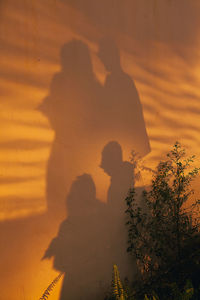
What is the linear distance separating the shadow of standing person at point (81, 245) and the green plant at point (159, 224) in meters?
0.42

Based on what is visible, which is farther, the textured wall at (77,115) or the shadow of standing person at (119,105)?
the shadow of standing person at (119,105)

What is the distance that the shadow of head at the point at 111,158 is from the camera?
3.01 m

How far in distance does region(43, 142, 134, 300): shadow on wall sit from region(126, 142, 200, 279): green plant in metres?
0.15

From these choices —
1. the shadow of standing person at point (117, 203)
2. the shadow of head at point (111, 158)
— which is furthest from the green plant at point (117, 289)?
the shadow of head at point (111, 158)

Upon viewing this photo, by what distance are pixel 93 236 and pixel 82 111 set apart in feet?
4.54

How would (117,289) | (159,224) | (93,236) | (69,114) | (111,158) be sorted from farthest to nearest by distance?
(159,224)
(111,158)
(93,236)
(69,114)
(117,289)

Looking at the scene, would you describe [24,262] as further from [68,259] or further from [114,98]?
[114,98]

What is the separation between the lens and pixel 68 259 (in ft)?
8.95

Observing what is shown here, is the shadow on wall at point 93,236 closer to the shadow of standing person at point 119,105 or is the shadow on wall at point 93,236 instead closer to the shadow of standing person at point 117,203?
the shadow of standing person at point 117,203

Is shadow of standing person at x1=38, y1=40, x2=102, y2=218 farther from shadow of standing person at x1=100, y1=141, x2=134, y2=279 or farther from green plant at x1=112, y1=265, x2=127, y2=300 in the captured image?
green plant at x1=112, y1=265, x2=127, y2=300

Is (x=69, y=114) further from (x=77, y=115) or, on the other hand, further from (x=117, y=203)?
(x=117, y=203)

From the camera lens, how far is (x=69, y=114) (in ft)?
9.05

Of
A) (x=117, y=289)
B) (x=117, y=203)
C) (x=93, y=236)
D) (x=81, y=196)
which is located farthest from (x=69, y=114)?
(x=117, y=289)

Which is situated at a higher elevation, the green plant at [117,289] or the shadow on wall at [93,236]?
the shadow on wall at [93,236]
